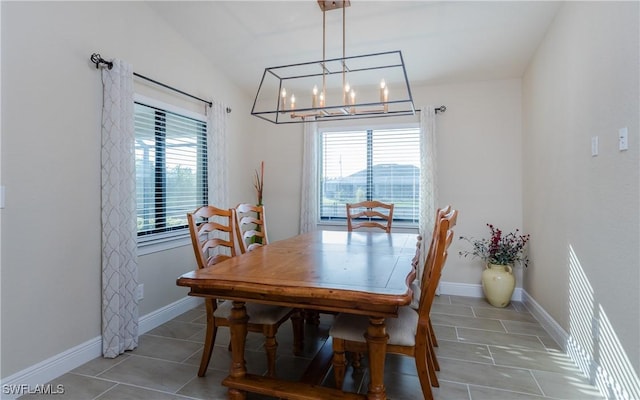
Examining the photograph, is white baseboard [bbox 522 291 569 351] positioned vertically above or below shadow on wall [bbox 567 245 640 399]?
below

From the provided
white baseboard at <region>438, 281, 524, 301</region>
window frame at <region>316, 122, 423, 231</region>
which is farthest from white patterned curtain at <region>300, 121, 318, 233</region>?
white baseboard at <region>438, 281, 524, 301</region>

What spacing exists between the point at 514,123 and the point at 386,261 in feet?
8.90

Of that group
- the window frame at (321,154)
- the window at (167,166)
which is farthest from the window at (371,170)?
the window at (167,166)

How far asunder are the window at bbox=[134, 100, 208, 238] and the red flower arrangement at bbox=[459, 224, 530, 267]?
10.1 feet

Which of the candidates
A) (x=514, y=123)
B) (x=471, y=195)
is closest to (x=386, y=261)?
(x=471, y=195)

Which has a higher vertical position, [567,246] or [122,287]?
[567,246]

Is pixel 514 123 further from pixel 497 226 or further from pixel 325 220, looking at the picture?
pixel 325 220

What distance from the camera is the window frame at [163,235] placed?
9.30 ft

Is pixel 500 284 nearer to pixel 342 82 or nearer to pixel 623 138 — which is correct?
pixel 623 138

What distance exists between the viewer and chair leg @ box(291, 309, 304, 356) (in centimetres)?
243

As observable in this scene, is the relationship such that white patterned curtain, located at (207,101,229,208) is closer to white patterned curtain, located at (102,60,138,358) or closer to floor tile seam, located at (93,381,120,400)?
white patterned curtain, located at (102,60,138,358)

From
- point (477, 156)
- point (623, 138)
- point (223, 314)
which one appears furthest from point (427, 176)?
point (223, 314)

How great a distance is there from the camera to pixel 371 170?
4254mm

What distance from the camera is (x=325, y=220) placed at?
440 centimetres
